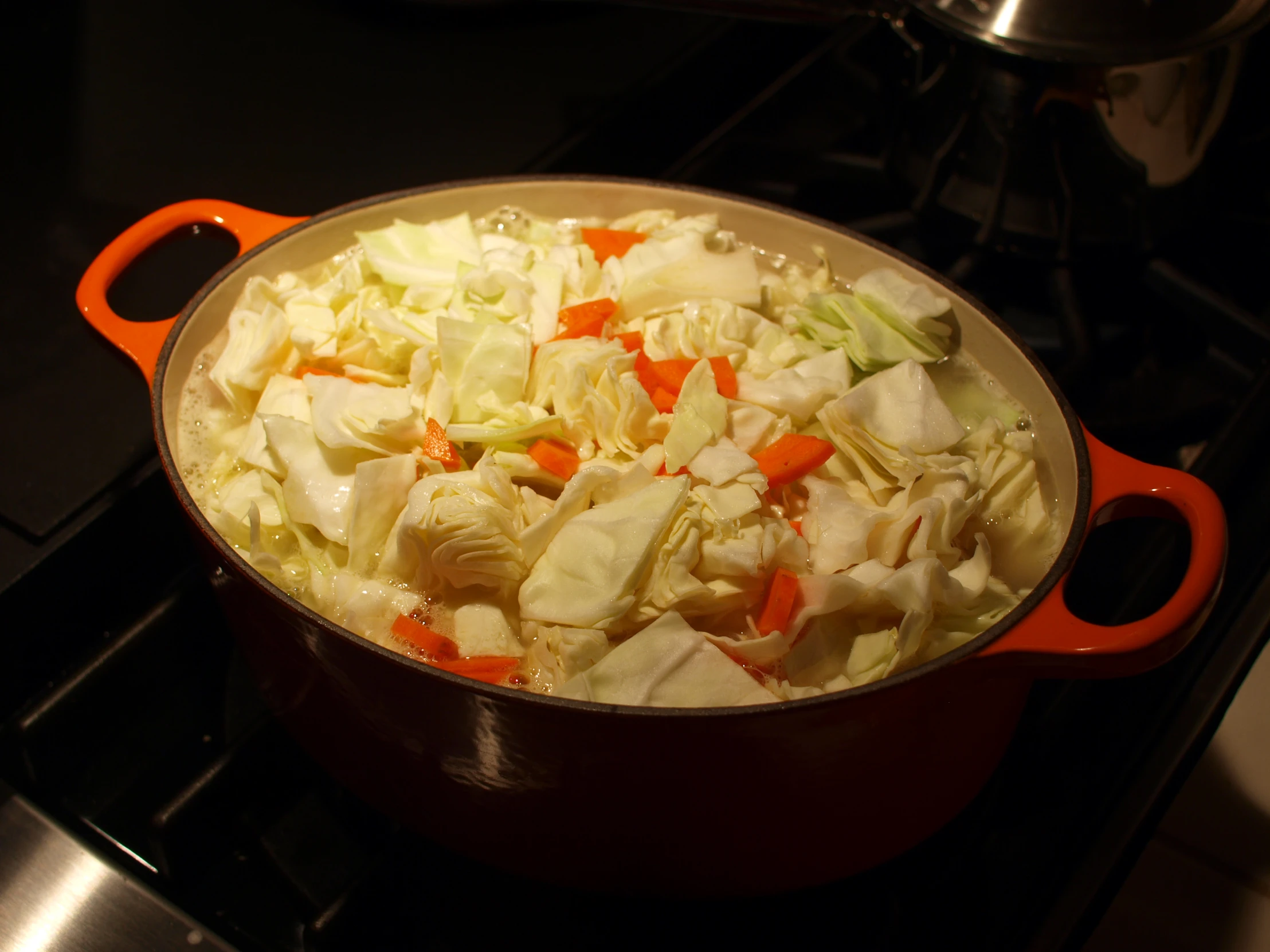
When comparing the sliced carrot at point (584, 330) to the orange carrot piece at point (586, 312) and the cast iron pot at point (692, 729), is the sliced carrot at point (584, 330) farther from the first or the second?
the cast iron pot at point (692, 729)

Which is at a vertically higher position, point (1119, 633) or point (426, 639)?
point (1119, 633)

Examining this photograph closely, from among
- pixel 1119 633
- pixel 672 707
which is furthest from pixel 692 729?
pixel 1119 633

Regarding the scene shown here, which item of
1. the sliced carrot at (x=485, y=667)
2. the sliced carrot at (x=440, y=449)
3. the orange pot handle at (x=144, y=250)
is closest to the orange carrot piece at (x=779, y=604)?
the sliced carrot at (x=485, y=667)

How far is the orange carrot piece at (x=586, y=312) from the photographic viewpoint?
1106 mm

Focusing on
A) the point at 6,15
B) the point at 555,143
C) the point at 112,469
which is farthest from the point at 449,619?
the point at 6,15

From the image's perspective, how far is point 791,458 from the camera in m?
0.97

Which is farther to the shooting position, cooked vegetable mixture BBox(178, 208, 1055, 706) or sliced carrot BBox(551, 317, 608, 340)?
sliced carrot BBox(551, 317, 608, 340)

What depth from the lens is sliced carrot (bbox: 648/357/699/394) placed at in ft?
3.40

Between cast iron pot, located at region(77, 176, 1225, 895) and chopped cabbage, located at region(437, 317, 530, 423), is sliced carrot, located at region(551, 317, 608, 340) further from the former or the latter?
cast iron pot, located at region(77, 176, 1225, 895)

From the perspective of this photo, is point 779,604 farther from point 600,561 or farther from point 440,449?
point 440,449

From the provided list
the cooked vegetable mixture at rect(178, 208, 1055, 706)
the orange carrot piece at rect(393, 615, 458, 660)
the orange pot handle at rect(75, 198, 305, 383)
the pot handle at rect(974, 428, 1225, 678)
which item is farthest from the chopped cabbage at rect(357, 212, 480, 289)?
the pot handle at rect(974, 428, 1225, 678)

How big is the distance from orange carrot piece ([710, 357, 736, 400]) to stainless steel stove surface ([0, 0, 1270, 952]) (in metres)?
0.44

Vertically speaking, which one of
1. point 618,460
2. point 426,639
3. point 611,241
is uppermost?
point 611,241

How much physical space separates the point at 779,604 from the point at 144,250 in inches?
31.7
